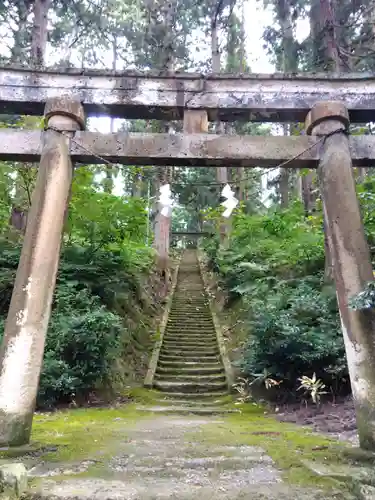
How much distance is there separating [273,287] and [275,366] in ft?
9.04

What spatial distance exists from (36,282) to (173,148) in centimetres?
246

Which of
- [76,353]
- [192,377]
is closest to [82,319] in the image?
[76,353]

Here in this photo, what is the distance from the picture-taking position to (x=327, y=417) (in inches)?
250

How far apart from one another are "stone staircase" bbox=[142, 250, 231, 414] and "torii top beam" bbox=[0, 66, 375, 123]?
5.55 metres

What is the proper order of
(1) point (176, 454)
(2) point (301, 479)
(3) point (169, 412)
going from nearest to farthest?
(2) point (301, 479), (1) point (176, 454), (3) point (169, 412)

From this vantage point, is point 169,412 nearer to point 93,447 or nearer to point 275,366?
point 275,366

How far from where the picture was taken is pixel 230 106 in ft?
18.8

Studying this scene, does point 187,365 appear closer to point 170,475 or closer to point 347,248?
point 347,248

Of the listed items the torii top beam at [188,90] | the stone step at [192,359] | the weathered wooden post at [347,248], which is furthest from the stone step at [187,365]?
the torii top beam at [188,90]

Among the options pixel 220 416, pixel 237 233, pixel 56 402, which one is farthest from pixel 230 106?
pixel 237 233

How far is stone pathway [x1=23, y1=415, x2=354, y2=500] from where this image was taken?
312cm

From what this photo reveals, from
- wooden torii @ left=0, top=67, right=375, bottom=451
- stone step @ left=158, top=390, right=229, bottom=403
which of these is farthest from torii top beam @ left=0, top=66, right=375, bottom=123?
stone step @ left=158, top=390, right=229, bottom=403

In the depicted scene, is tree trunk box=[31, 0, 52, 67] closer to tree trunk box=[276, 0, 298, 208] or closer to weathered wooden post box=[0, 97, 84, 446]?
weathered wooden post box=[0, 97, 84, 446]

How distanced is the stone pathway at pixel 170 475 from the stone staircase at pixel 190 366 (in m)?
3.30
